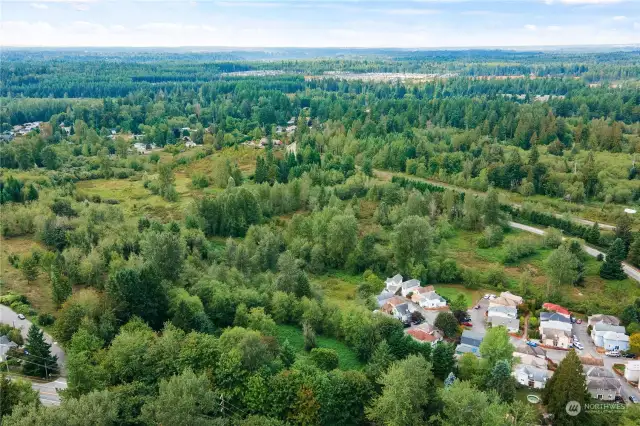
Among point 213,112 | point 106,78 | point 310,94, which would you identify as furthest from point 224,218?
point 106,78

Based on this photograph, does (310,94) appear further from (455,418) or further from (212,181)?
(455,418)

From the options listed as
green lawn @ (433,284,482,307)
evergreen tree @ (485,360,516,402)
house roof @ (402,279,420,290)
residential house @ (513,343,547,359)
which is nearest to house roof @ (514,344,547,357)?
residential house @ (513,343,547,359)

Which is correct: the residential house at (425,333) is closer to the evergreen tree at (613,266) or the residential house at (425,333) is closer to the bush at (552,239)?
the evergreen tree at (613,266)

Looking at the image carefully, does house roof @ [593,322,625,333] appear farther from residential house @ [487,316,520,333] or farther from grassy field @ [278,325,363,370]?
grassy field @ [278,325,363,370]

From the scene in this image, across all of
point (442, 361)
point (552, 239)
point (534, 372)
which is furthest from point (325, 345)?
point (552, 239)

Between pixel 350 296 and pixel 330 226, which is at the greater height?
pixel 330 226
